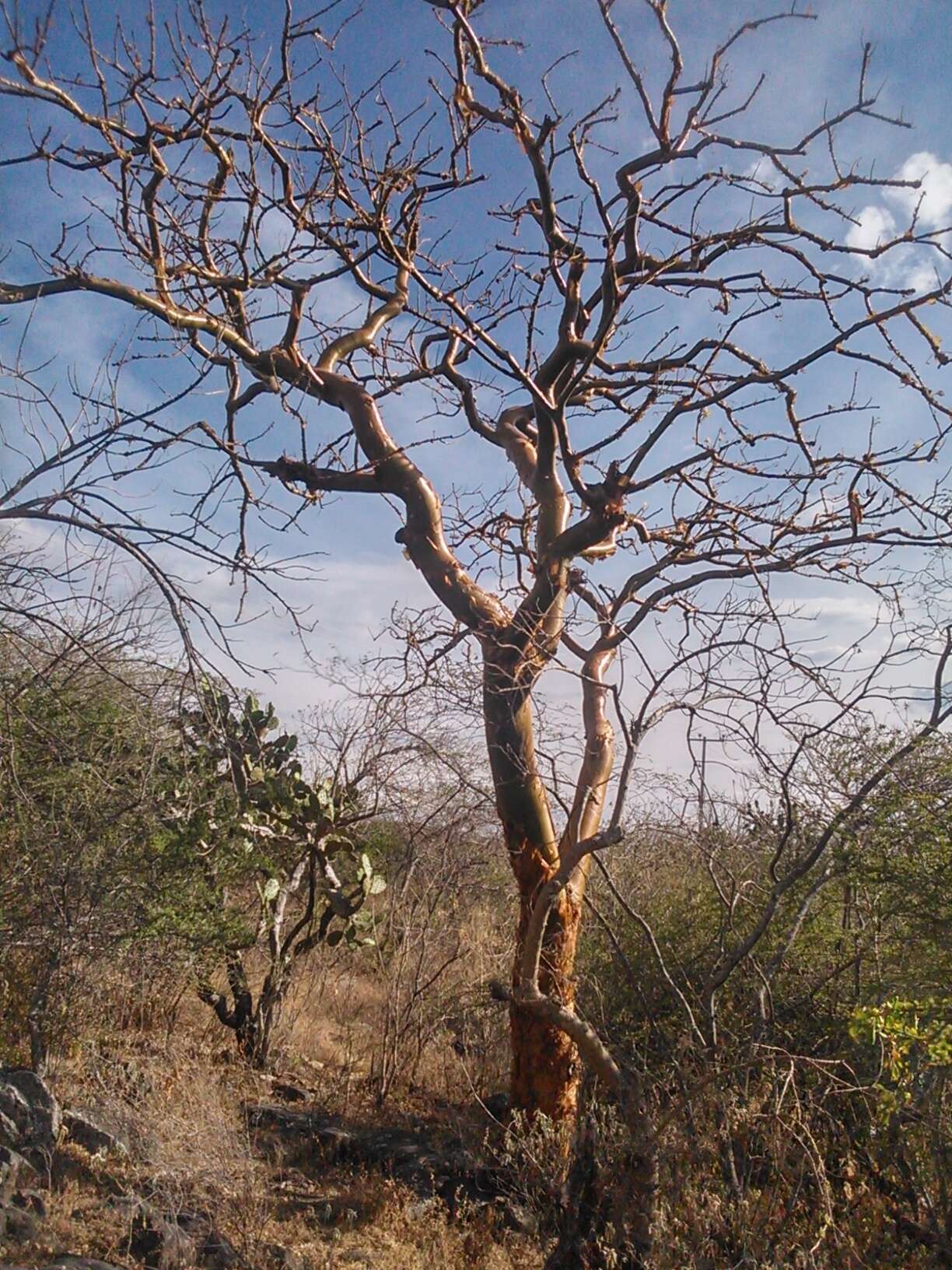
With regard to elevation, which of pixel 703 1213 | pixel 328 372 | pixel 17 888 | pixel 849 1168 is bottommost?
pixel 703 1213

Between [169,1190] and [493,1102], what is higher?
[493,1102]

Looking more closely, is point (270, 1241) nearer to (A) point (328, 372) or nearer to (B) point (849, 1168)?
(B) point (849, 1168)

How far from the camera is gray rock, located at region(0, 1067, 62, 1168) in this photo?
4652 millimetres

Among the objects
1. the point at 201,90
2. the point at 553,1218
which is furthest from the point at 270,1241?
the point at 201,90

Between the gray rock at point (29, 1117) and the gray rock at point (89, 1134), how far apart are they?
0.34 feet

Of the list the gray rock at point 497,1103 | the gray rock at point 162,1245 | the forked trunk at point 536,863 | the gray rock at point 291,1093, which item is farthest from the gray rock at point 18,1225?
the gray rock at point 291,1093

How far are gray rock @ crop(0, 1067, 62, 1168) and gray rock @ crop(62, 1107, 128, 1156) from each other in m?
0.10

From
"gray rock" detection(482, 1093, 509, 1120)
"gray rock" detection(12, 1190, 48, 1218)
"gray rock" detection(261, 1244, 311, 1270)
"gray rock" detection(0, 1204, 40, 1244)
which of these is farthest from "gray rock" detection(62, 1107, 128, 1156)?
"gray rock" detection(482, 1093, 509, 1120)

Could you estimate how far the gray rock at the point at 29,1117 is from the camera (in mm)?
4652

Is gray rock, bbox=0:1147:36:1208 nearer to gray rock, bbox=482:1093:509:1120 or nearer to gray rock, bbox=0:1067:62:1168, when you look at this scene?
gray rock, bbox=0:1067:62:1168

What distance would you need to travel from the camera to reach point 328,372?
5.51 meters

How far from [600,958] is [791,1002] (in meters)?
1.45

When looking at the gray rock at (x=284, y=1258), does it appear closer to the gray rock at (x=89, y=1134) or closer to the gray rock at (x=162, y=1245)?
the gray rock at (x=162, y=1245)

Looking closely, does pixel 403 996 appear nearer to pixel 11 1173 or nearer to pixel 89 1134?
pixel 89 1134
